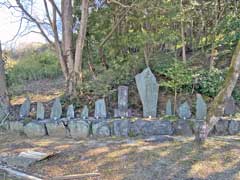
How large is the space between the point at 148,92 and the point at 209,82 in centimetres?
137

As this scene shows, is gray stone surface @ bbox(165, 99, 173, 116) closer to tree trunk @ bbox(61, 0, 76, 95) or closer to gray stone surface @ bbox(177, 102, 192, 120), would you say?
gray stone surface @ bbox(177, 102, 192, 120)

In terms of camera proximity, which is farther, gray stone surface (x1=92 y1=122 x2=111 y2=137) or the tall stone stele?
the tall stone stele

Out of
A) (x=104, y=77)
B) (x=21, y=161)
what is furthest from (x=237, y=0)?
(x=21, y=161)

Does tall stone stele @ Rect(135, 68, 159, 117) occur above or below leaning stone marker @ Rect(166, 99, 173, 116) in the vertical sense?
above

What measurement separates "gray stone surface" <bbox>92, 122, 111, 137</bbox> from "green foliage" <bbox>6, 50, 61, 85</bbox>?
17.7 ft

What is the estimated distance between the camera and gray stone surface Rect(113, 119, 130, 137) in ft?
17.2

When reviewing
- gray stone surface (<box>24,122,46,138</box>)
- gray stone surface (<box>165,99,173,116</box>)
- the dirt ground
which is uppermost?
gray stone surface (<box>165,99,173,116</box>)

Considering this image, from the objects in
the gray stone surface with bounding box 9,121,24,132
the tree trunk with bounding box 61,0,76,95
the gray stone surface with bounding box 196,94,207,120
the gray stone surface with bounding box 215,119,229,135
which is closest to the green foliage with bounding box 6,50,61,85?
the tree trunk with bounding box 61,0,76,95

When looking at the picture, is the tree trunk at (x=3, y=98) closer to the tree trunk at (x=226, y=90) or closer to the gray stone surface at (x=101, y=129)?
the gray stone surface at (x=101, y=129)

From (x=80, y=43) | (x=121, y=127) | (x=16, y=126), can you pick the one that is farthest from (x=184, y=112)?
(x=16, y=126)

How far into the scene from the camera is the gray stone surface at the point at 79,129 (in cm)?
535

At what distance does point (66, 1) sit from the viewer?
21.5 feet

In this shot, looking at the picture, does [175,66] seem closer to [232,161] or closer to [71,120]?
[71,120]

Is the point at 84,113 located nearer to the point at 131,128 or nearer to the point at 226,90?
the point at 131,128
